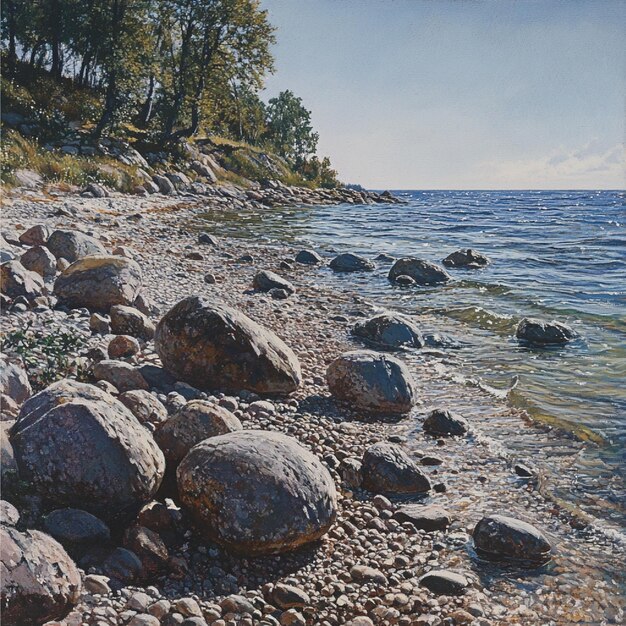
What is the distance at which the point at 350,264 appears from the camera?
17.0 metres

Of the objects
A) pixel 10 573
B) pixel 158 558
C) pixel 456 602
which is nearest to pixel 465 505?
pixel 456 602

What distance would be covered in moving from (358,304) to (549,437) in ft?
21.7

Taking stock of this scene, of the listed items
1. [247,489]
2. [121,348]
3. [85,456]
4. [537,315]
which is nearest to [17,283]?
[121,348]

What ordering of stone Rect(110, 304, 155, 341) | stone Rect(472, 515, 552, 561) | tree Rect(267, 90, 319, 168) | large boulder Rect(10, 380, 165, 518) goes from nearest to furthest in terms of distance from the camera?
1. large boulder Rect(10, 380, 165, 518)
2. stone Rect(472, 515, 552, 561)
3. stone Rect(110, 304, 155, 341)
4. tree Rect(267, 90, 319, 168)

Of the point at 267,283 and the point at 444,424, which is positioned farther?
the point at 267,283

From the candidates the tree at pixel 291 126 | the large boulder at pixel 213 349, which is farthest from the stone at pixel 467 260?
the tree at pixel 291 126

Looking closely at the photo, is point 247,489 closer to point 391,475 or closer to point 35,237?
point 391,475

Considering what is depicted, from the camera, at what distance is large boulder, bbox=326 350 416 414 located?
21.8 feet

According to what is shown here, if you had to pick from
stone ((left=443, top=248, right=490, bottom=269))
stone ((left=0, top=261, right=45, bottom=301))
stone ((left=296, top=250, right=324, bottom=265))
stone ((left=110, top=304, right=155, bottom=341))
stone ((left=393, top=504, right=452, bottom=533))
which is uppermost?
stone ((left=443, top=248, right=490, bottom=269))

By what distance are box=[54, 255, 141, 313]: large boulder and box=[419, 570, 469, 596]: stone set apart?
581 centimetres

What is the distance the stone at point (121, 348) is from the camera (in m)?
6.55

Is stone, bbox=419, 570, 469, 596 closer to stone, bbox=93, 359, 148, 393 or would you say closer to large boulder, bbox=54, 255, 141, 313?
stone, bbox=93, 359, 148, 393

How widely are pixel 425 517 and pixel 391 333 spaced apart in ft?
16.7

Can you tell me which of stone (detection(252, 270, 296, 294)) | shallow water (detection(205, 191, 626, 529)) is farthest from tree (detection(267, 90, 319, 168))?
stone (detection(252, 270, 296, 294))
